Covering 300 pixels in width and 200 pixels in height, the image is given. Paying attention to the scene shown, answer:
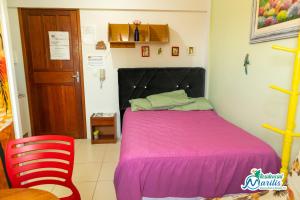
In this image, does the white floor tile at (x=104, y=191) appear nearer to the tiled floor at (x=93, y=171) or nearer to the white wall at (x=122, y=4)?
the tiled floor at (x=93, y=171)

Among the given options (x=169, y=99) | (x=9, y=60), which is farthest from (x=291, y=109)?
(x=9, y=60)

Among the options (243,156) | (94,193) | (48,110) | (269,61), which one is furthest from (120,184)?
(48,110)

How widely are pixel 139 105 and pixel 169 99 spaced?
0.44 meters

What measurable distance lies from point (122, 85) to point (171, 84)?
0.77 meters

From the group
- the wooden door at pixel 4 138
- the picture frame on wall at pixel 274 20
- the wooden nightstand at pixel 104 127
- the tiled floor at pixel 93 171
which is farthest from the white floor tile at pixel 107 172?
the picture frame on wall at pixel 274 20

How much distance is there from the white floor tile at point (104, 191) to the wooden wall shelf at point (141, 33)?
1.97 meters

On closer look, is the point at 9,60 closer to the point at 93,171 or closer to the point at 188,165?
the point at 93,171

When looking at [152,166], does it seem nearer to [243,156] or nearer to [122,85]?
[243,156]

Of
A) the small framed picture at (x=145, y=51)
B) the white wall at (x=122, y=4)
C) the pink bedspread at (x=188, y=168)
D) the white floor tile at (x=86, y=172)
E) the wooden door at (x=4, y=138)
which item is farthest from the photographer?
the small framed picture at (x=145, y=51)

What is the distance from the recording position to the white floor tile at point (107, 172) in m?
2.33

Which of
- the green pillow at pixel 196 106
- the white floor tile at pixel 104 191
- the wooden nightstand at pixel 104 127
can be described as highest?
the green pillow at pixel 196 106

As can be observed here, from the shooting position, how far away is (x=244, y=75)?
225 centimetres

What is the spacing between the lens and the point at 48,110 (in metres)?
3.38

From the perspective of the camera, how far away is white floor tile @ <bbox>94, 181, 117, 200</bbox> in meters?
2.01
